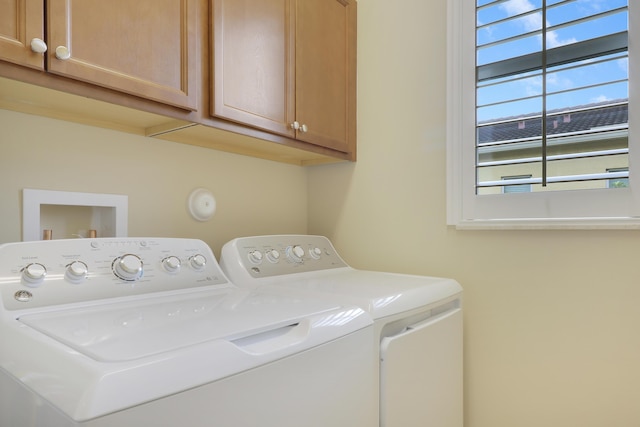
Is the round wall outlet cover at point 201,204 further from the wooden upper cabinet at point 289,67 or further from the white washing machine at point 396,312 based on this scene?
the wooden upper cabinet at point 289,67

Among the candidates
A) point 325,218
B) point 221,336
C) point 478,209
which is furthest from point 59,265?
point 478,209

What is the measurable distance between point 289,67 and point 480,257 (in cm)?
98

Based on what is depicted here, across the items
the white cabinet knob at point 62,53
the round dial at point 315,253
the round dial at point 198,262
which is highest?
the white cabinet knob at point 62,53

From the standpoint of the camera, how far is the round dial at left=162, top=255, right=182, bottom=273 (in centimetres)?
107

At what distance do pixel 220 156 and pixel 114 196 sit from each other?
45 centimetres

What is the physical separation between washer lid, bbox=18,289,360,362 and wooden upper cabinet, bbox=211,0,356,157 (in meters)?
0.57

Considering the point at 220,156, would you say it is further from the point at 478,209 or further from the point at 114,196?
the point at 478,209

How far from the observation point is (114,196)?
4.11ft

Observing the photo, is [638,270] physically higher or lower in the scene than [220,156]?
lower

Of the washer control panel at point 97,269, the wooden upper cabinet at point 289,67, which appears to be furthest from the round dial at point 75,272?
the wooden upper cabinet at point 289,67

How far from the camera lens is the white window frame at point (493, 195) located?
3.98 ft

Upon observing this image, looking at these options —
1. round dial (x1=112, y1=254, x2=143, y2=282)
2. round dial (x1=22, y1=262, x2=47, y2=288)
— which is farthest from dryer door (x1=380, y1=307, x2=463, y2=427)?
round dial (x1=22, y1=262, x2=47, y2=288)

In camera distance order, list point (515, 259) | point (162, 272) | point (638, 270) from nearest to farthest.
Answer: point (162, 272)
point (638, 270)
point (515, 259)

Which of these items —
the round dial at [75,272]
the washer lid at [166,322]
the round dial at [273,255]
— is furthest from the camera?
the round dial at [273,255]
